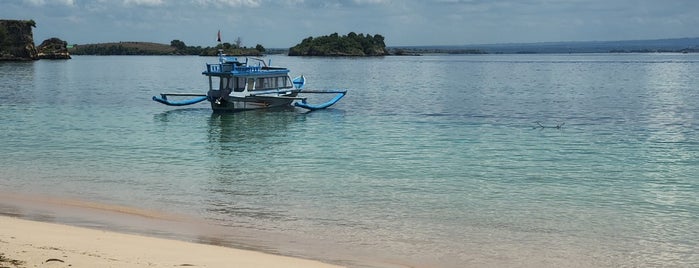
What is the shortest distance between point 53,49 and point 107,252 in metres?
176

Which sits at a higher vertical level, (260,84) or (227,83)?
(227,83)

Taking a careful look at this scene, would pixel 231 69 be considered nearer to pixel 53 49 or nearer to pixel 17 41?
pixel 17 41

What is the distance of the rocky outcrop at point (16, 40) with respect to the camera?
149125 millimetres

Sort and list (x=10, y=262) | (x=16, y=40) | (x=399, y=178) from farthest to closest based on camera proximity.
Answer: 1. (x=16, y=40)
2. (x=399, y=178)
3. (x=10, y=262)

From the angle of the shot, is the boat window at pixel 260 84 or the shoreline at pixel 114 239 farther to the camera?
the boat window at pixel 260 84

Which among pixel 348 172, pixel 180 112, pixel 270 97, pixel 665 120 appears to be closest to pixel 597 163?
pixel 348 172

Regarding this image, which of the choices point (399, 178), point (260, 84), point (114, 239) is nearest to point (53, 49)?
point (260, 84)

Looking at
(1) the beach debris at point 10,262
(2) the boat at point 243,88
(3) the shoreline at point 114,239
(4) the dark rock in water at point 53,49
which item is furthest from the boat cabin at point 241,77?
(4) the dark rock in water at point 53,49

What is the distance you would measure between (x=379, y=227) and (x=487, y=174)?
720cm

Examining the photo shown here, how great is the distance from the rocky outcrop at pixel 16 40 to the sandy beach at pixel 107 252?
149 meters

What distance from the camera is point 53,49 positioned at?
17438cm

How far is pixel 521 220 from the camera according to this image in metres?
15.3

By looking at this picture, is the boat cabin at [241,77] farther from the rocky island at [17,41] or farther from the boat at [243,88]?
the rocky island at [17,41]

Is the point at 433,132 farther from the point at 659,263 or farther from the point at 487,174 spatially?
the point at 659,263
